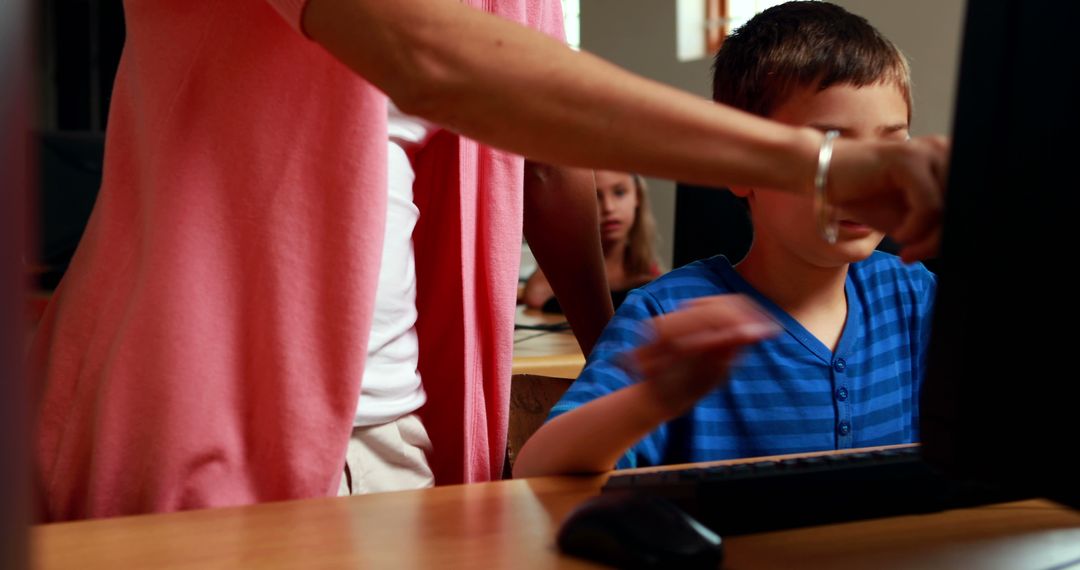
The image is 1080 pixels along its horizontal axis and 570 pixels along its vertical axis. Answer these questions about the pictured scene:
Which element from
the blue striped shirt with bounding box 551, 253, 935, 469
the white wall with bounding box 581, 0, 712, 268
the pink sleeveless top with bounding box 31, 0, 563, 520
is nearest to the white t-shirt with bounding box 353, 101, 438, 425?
the pink sleeveless top with bounding box 31, 0, 563, 520

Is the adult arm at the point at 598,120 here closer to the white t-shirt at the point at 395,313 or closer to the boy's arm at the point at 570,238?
the white t-shirt at the point at 395,313

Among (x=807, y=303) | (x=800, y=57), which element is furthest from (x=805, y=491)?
(x=800, y=57)

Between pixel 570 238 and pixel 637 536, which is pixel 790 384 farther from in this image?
pixel 637 536

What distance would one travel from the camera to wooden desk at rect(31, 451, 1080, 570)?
0.57m

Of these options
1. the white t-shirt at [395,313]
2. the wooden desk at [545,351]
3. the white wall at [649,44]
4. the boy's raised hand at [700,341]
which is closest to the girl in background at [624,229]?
the wooden desk at [545,351]

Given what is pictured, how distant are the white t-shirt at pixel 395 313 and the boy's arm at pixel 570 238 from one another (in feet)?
0.95

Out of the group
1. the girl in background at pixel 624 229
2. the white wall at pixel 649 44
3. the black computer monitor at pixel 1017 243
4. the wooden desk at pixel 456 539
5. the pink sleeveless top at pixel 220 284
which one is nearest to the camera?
the black computer monitor at pixel 1017 243

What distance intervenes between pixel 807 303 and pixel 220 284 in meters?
0.62

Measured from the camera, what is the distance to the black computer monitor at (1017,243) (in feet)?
1.51

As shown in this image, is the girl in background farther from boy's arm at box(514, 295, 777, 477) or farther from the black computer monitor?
the black computer monitor

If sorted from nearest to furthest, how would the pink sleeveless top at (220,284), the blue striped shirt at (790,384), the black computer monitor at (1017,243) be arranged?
1. the black computer monitor at (1017,243)
2. the pink sleeveless top at (220,284)
3. the blue striped shirt at (790,384)

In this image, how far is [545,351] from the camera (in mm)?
1793

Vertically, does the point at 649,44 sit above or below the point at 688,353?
above

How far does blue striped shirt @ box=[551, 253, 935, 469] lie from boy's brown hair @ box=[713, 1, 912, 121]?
0.69 feet
